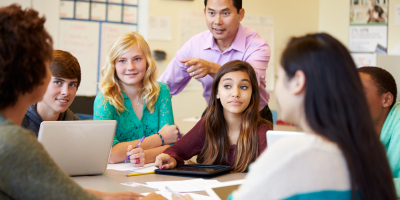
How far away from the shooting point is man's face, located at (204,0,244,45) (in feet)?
7.32

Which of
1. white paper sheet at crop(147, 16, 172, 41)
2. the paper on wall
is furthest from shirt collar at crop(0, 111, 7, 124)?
the paper on wall

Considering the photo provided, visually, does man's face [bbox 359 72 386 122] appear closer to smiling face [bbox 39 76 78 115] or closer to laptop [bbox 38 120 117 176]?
laptop [bbox 38 120 117 176]

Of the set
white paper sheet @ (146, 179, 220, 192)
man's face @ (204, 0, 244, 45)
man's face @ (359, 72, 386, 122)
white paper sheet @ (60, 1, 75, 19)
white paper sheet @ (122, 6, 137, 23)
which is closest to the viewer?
white paper sheet @ (146, 179, 220, 192)

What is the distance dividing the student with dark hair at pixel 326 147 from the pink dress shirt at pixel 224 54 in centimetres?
141

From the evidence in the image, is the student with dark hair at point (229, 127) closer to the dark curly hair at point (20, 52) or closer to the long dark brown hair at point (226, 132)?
the long dark brown hair at point (226, 132)

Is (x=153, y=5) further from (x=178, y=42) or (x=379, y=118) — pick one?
(x=379, y=118)

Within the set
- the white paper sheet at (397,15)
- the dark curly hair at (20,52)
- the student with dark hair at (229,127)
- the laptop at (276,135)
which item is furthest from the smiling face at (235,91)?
the white paper sheet at (397,15)

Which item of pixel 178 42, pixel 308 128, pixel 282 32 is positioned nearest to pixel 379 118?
pixel 308 128

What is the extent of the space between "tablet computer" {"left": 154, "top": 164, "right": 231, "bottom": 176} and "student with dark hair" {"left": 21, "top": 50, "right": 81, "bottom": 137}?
1.93 feet

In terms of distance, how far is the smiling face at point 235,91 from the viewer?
1.77 metres

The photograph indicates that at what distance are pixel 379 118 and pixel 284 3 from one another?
357 centimetres

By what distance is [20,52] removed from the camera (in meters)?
0.76

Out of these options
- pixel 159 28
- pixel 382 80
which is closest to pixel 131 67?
pixel 382 80

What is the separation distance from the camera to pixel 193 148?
1.83 m
